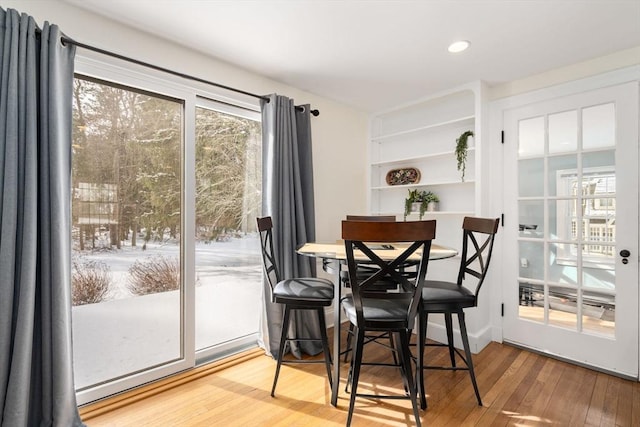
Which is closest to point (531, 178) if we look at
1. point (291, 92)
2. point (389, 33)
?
point (389, 33)

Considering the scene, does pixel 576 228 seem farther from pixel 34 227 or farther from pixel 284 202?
pixel 34 227

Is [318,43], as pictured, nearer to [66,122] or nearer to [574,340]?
[66,122]

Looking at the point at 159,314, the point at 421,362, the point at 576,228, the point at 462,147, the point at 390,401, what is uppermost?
the point at 462,147

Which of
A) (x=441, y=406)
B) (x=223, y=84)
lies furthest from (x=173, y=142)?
(x=441, y=406)

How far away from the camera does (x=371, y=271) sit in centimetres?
226

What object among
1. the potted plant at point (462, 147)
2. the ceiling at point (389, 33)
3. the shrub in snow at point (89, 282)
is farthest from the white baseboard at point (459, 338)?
the shrub in snow at point (89, 282)

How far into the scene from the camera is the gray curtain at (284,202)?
2.64 meters

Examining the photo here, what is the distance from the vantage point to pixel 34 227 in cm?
159

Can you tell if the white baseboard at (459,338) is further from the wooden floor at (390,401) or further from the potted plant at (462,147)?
the potted plant at (462,147)

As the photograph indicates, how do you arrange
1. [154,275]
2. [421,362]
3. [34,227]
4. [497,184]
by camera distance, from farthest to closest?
[497,184] < [154,275] < [421,362] < [34,227]

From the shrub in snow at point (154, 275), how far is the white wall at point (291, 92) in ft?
4.56

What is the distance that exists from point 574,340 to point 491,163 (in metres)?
1.65

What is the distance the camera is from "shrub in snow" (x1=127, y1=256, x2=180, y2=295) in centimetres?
218

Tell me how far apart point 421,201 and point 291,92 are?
1.78 meters
